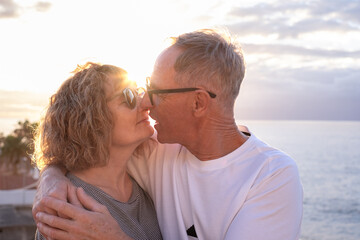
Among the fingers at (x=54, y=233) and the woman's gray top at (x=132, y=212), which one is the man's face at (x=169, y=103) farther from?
the fingers at (x=54, y=233)

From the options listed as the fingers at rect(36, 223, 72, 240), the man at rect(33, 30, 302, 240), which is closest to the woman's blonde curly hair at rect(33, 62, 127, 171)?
the man at rect(33, 30, 302, 240)

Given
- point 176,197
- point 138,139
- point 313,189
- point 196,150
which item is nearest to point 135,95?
point 138,139

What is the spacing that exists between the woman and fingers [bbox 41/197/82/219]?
394mm

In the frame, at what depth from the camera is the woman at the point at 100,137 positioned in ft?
10.4

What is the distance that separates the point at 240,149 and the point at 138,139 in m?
0.83

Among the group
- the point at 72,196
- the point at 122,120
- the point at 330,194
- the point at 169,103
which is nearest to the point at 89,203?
the point at 72,196

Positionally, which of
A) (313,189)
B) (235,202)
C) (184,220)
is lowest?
(313,189)

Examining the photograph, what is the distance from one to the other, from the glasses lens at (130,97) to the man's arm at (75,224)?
3.08 feet

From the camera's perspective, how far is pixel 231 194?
118 inches

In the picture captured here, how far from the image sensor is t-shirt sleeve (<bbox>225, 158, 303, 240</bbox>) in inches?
108

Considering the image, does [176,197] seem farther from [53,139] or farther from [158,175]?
[53,139]

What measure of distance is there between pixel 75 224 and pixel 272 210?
1.25 m

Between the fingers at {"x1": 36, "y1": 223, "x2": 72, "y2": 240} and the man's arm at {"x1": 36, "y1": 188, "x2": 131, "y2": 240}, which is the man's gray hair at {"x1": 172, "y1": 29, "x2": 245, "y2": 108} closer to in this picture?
the man's arm at {"x1": 36, "y1": 188, "x2": 131, "y2": 240}

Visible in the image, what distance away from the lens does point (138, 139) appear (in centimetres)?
344
